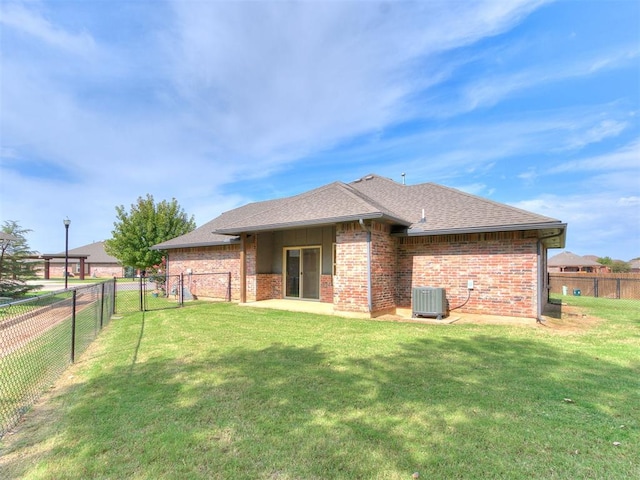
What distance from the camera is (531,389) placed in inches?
153

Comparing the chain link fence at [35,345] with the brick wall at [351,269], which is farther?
the brick wall at [351,269]

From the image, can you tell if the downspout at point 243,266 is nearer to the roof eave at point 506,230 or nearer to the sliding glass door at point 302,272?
the sliding glass door at point 302,272

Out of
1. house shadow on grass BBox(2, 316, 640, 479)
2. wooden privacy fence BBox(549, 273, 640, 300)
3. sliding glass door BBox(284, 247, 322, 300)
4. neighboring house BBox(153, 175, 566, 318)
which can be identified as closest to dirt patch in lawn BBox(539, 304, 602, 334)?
neighboring house BBox(153, 175, 566, 318)

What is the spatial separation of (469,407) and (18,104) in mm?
15484

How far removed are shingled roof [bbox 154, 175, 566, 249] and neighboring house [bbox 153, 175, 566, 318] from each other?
0.04 meters

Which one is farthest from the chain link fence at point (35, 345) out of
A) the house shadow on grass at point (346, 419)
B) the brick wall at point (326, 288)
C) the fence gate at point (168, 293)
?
the brick wall at point (326, 288)

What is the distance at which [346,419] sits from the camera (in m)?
3.10

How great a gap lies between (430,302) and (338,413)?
6.65 metres

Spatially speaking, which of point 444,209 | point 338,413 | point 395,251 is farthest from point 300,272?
point 338,413

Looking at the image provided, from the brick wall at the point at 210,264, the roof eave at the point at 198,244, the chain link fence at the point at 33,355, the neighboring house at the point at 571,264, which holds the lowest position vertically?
the neighboring house at the point at 571,264

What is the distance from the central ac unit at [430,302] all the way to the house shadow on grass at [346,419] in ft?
12.7

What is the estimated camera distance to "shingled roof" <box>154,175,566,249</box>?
8.99 meters

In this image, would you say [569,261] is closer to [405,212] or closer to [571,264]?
[571,264]

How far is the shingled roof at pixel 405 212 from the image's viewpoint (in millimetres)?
8992
